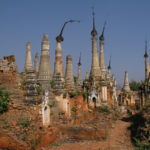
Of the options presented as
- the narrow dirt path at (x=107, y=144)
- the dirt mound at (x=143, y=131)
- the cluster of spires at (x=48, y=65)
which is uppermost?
the cluster of spires at (x=48, y=65)

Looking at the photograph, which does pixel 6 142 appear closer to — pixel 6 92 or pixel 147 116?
pixel 6 92

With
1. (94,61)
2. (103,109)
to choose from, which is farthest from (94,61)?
(103,109)

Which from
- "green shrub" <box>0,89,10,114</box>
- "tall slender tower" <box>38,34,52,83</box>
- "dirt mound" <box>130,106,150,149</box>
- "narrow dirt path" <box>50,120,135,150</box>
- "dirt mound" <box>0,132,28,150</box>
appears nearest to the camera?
"dirt mound" <box>0,132,28,150</box>

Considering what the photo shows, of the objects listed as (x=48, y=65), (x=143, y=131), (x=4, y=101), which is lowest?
(x=143, y=131)

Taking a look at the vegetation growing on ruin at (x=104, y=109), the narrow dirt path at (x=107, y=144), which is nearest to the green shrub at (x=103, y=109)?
the vegetation growing on ruin at (x=104, y=109)

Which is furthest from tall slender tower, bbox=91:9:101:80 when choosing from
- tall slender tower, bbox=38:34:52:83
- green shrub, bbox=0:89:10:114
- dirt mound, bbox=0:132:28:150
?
dirt mound, bbox=0:132:28:150

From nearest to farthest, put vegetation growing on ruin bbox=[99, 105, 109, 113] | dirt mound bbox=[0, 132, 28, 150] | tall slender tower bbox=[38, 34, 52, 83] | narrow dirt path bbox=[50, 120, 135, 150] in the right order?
1. dirt mound bbox=[0, 132, 28, 150]
2. narrow dirt path bbox=[50, 120, 135, 150]
3. tall slender tower bbox=[38, 34, 52, 83]
4. vegetation growing on ruin bbox=[99, 105, 109, 113]

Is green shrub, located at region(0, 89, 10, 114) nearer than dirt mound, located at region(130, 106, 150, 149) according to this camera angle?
Yes

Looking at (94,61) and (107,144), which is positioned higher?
(94,61)

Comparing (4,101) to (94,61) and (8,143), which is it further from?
(94,61)

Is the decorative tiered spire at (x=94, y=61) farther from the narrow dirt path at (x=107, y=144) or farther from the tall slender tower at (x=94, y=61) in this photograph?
the narrow dirt path at (x=107, y=144)

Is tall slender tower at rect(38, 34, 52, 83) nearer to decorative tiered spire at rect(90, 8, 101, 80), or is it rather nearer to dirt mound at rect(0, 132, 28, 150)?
dirt mound at rect(0, 132, 28, 150)

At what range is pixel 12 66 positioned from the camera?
13555 millimetres

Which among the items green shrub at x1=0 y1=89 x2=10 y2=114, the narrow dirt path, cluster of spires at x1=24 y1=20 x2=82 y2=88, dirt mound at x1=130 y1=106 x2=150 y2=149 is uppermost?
cluster of spires at x1=24 y1=20 x2=82 y2=88
